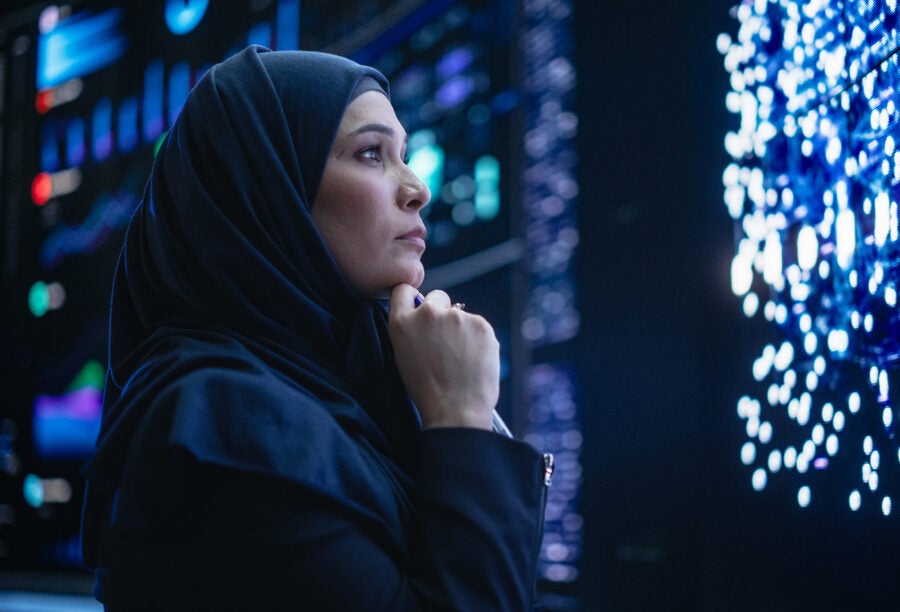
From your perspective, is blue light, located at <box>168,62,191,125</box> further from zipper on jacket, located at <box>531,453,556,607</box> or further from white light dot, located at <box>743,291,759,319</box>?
zipper on jacket, located at <box>531,453,556,607</box>

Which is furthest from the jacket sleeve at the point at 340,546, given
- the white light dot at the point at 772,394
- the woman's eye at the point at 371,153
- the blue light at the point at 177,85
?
the blue light at the point at 177,85

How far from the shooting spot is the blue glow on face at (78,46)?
115 inches

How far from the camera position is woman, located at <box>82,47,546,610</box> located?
613mm

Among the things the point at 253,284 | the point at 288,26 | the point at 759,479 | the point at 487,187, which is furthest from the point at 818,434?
the point at 288,26

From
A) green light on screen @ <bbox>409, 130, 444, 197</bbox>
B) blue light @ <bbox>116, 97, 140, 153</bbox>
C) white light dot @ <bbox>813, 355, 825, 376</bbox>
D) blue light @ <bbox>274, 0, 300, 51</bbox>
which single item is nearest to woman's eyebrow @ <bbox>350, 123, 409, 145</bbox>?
white light dot @ <bbox>813, 355, 825, 376</bbox>

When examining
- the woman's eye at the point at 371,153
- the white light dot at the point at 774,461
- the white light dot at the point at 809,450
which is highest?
the woman's eye at the point at 371,153

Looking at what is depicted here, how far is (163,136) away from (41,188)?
0.60m

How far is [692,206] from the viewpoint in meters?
1.57

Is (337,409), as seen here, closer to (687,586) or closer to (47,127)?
(687,586)

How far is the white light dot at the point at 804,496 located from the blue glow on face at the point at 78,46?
2606 millimetres

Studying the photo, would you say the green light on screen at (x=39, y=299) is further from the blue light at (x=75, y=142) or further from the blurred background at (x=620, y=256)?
Answer: the blue light at (x=75, y=142)

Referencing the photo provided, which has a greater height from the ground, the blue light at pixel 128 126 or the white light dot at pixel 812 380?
the blue light at pixel 128 126

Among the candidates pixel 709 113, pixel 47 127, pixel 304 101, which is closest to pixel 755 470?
pixel 709 113

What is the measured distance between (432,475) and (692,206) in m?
1.05
